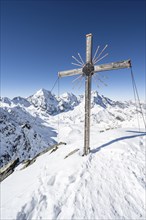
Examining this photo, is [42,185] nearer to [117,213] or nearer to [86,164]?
[86,164]

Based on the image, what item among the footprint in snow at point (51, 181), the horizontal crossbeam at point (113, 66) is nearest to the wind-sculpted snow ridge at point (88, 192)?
the footprint in snow at point (51, 181)

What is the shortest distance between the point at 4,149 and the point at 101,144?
369 feet

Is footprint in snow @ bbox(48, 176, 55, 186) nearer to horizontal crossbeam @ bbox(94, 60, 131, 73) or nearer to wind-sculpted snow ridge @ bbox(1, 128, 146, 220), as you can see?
wind-sculpted snow ridge @ bbox(1, 128, 146, 220)

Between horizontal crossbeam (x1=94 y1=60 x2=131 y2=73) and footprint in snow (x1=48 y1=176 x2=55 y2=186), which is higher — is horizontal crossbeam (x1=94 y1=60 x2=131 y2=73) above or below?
above

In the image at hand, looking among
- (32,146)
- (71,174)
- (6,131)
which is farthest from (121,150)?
(6,131)

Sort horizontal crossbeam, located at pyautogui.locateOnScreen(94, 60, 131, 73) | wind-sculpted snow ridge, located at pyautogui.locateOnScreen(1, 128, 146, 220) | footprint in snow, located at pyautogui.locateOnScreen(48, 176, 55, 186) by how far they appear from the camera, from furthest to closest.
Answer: horizontal crossbeam, located at pyautogui.locateOnScreen(94, 60, 131, 73) → footprint in snow, located at pyautogui.locateOnScreen(48, 176, 55, 186) → wind-sculpted snow ridge, located at pyautogui.locateOnScreen(1, 128, 146, 220)

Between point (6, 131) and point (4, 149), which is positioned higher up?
point (6, 131)

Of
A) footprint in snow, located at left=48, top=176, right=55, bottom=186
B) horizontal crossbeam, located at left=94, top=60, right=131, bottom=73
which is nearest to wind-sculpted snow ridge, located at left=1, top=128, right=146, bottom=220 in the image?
footprint in snow, located at left=48, top=176, right=55, bottom=186

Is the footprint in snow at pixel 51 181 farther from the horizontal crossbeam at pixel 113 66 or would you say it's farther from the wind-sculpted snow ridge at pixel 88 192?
the horizontal crossbeam at pixel 113 66

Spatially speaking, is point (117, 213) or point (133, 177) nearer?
point (117, 213)

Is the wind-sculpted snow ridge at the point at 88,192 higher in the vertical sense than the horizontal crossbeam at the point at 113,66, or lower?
lower

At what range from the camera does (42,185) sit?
22.8 feet

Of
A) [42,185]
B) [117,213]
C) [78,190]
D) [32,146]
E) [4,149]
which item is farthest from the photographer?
[32,146]

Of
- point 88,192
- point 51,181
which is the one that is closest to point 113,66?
point 88,192
